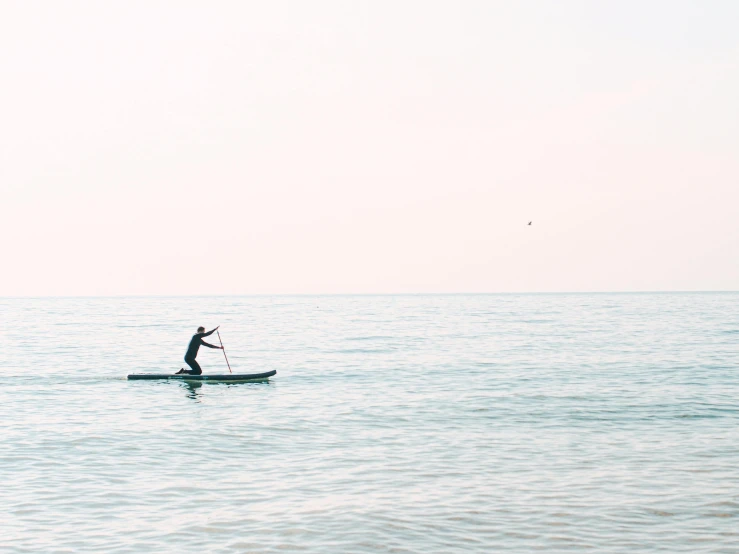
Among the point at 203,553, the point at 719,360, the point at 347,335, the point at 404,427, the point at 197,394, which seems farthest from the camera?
the point at 347,335

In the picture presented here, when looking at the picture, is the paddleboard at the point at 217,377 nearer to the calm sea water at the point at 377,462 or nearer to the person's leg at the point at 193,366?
the person's leg at the point at 193,366

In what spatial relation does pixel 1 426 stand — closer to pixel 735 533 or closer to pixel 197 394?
pixel 197 394

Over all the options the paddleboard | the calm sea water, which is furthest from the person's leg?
the calm sea water

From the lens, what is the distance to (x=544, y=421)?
22.4m

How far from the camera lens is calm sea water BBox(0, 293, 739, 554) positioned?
40.3ft

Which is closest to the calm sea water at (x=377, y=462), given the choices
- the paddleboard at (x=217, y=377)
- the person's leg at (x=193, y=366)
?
the paddleboard at (x=217, y=377)

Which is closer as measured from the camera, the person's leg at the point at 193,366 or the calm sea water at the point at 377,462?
the calm sea water at the point at 377,462

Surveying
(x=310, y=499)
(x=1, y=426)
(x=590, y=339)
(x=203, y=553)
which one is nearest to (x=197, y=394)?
(x=1, y=426)

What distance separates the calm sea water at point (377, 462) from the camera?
12.3 m

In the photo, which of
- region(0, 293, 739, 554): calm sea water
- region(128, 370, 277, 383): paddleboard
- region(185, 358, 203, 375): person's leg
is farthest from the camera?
region(185, 358, 203, 375): person's leg

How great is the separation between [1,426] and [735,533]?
1777cm

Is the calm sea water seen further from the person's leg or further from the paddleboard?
the person's leg

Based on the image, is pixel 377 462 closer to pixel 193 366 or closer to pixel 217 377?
pixel 217 377

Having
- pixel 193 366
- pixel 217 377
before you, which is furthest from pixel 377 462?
pixel 193 366
